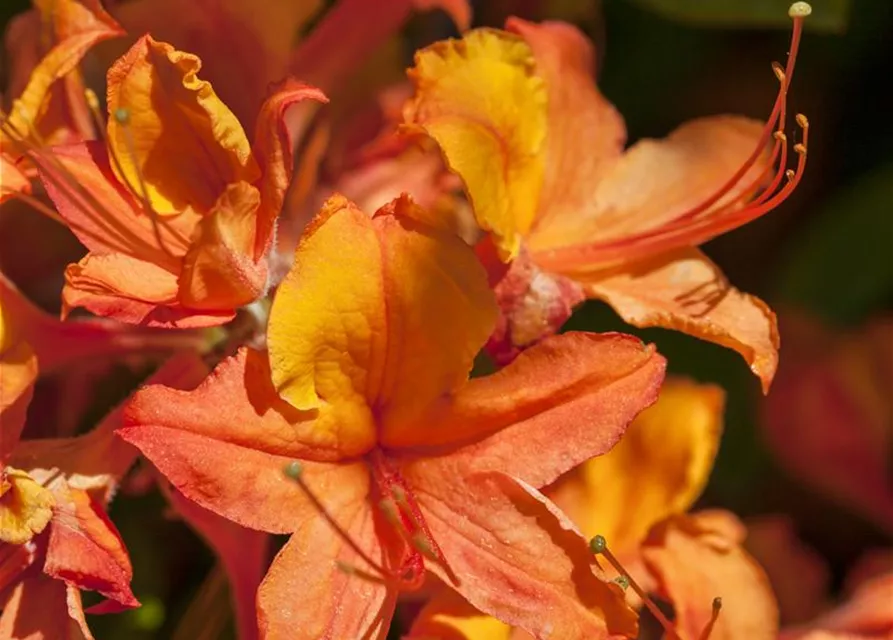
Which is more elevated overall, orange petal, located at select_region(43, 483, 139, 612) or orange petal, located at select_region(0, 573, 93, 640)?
orange petal, located at select_region(43, 483, 139, 612)

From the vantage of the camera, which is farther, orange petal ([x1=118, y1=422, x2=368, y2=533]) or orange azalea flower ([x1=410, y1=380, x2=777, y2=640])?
orange azalea flower ([x1=410, y1=380, x2=777, y2=640])

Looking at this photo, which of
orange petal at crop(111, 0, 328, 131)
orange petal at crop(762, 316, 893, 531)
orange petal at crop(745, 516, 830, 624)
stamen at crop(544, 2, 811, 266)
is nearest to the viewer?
stamen at crop(544, 2, 811, 266)

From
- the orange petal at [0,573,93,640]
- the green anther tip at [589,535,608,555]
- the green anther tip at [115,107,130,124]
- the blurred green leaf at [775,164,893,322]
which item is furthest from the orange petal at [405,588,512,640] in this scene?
the blurred green leaf at [775,164,893,322]

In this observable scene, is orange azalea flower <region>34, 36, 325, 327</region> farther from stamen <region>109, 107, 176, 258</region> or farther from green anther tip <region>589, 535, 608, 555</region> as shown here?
green anther tip <region>589, 535, 608, 555</region>

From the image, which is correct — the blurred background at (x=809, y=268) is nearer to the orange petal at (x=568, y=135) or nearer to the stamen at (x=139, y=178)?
the orange petal at (x=568, y=135)

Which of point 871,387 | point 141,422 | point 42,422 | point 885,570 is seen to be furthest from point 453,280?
point 871,387

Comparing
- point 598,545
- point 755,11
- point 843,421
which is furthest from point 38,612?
point 843,421

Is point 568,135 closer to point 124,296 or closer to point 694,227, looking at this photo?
point 694,227
